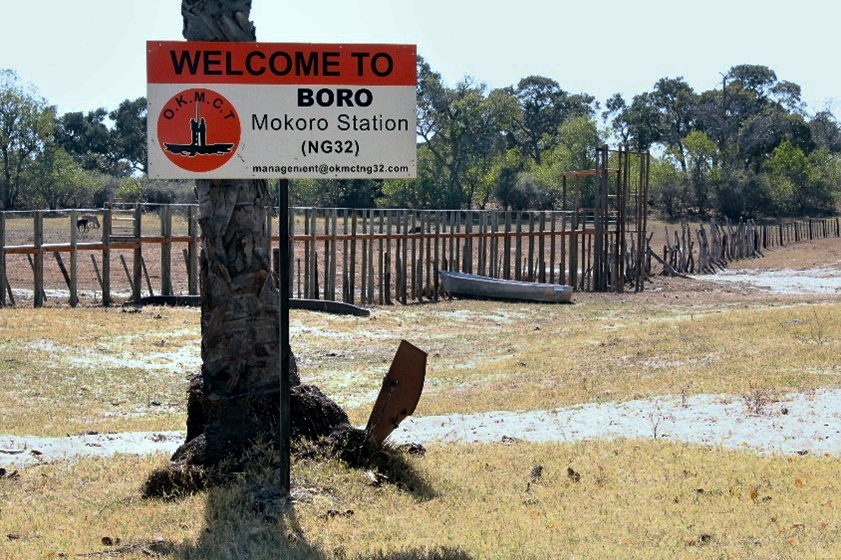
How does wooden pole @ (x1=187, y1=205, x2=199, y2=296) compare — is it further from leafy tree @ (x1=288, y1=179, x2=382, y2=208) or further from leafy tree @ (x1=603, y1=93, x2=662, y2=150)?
leafy tree @ (x1=603, y1=93, x2=662, y2=150)

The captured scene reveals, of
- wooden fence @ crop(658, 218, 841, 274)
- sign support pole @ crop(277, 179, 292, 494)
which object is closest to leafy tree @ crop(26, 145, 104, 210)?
wooden fence @ crop(658, 218, 841, 274)

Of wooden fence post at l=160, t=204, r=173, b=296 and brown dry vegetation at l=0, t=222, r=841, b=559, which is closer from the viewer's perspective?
brown dry vegetation at l=0, t=222, r=841, b=559

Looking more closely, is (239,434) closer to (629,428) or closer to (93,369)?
(629,428)

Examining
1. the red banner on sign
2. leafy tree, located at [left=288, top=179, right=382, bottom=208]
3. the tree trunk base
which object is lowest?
the tree trunk base

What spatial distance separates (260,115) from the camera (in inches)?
269

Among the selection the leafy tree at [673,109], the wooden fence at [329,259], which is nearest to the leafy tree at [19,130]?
the wooden fence at [329,259]

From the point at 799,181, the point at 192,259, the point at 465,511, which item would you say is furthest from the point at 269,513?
the point at 799,181

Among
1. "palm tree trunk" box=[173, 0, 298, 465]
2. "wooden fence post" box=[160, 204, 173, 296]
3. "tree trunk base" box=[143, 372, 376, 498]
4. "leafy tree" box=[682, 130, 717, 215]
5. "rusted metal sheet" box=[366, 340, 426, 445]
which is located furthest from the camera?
"leafy tree" box=[682, 130, 717, 215]

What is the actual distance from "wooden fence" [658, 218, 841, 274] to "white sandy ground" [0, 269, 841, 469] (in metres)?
27.0

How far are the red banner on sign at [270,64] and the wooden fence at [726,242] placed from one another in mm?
31437

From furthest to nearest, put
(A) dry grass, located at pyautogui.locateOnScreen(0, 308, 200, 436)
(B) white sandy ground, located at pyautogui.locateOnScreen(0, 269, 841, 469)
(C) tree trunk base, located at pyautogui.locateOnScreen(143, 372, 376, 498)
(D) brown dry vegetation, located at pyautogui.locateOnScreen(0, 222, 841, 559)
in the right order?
(A) dry grass, located at pyautogui.locateOnScreen(0, 308, 200, 436) < (B) white sandy ground, located at pyautogui.locateOnScreen(0, 269, 841, 469) < (C) tree trunk base, located at pyautogui.locateOnScreen(143, 372, 376, 498) < (D) brown dry vegetation, located at pyautogui.locateOnScreen(0, 222, 841, 559)

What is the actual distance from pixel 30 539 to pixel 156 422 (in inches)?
214

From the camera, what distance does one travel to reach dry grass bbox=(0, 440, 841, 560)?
6.20 m

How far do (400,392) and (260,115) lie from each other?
2169 millimetres
